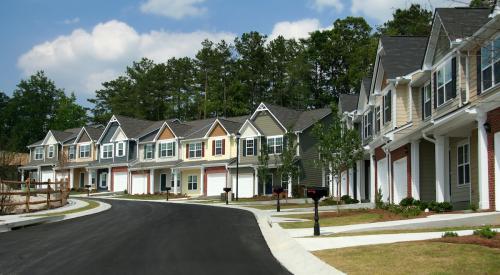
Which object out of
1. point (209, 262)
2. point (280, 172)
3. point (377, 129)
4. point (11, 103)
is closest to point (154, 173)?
point (280, 172)

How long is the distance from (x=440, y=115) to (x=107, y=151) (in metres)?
51.7

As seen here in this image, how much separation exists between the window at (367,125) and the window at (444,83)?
11139 mm

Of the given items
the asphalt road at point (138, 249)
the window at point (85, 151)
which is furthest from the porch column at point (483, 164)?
the window at point (85, 151)

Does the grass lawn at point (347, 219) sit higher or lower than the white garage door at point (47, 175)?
lower

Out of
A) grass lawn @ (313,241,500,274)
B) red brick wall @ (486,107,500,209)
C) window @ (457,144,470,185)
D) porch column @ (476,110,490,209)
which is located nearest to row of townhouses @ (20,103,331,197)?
window @ (457,144,470,185)

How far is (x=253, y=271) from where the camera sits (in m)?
11.1

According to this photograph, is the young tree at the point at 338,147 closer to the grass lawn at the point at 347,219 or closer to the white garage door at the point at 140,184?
the grass lawn at the point at 347,219

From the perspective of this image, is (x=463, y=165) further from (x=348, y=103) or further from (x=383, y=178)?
(x=348, y=103)

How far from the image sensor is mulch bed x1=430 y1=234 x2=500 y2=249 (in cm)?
1218

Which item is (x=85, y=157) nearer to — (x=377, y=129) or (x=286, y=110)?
(x=286, y=110)

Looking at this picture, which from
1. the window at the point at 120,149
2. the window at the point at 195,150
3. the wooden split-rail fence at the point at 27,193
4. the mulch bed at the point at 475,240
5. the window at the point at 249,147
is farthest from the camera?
the window at the point at 120,149

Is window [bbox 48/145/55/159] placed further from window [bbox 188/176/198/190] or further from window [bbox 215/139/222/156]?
window [bbox 215/139/222/156]

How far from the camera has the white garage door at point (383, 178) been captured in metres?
30.8

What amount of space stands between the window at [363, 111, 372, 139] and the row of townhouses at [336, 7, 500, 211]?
0.21 metres
